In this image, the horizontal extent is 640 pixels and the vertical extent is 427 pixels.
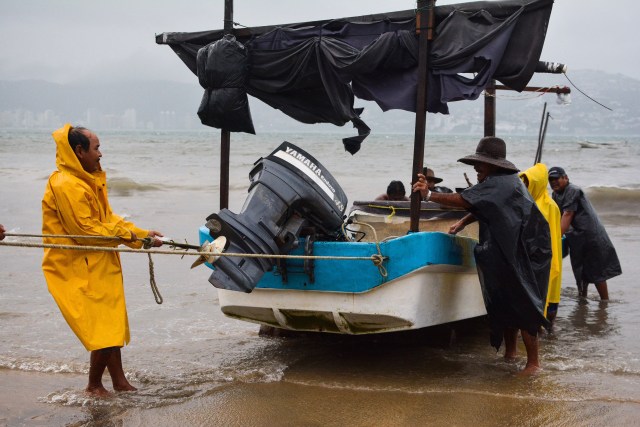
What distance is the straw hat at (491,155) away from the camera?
18.6 ft

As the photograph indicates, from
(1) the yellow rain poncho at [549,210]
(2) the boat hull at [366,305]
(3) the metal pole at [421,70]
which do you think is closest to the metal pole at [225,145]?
(2) the boat hull at [366,305]

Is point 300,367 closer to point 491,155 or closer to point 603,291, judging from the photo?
point 491,155

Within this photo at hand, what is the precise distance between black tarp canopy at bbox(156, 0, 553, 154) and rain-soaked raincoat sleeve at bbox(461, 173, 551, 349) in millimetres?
829

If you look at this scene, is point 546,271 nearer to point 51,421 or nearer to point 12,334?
point 51,421

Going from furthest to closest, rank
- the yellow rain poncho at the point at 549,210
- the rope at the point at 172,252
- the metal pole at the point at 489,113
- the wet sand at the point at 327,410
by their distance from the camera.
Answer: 1. the metal pole at the point at 489,113
2. the yellow rain poncho at the point at 549,210
3. the wet sand at the point at 327,410
4. the rope at the point at 172,252

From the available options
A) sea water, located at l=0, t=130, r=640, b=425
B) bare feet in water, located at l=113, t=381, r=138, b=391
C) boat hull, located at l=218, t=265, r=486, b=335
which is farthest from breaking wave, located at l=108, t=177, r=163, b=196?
bare feet in water, located at l=113, t=381, r=138, b=391

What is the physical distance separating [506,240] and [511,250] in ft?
0.25

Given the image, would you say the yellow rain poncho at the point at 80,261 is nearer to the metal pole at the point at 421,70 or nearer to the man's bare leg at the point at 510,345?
the metal pole at the point at 421,70

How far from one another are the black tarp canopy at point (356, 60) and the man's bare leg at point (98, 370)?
2.37 metres

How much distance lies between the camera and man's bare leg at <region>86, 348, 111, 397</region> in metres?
5.08

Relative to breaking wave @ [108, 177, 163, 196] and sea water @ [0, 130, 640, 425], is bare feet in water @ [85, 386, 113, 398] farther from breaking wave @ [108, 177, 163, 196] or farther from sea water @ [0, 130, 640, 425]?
breaking wave @ [108, 177, 163, 196]

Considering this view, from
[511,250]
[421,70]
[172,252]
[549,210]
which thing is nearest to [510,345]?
[549,210]

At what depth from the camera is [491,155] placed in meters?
5.78

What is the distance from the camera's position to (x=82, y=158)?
4980 millimetres
